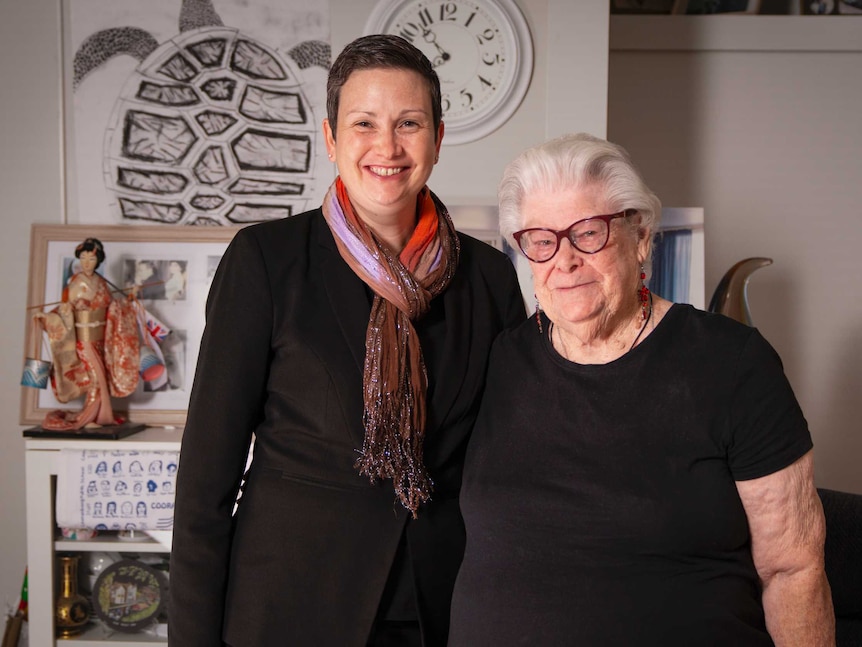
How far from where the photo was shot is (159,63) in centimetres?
325

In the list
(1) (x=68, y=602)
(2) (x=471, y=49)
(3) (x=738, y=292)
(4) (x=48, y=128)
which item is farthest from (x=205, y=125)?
(3) (x=738, y=292)

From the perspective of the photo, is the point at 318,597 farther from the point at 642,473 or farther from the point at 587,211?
the point at 587,211

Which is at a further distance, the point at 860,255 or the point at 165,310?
the point at 860,255

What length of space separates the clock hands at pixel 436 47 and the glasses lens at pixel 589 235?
1883mm

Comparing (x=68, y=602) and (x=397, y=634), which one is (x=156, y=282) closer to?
(x=68, y=602)

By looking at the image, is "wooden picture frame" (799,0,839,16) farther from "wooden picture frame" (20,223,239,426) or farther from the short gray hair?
the short gray hair

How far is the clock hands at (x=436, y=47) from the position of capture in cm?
314

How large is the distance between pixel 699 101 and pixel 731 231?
0.59 metres

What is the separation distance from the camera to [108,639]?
2.95 metres

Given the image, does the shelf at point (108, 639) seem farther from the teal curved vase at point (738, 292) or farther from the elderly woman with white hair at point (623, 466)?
the teal curved vase at point (738, 292)

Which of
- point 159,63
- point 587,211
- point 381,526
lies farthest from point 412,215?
point 159,63

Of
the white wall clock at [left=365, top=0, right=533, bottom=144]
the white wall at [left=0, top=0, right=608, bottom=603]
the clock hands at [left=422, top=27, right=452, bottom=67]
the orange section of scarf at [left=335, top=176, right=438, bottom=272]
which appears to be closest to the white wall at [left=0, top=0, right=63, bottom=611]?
the white wall at [left=0, top=0, right=608, bottom=603]

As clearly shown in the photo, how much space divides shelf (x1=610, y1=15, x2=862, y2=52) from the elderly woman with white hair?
7.83ft

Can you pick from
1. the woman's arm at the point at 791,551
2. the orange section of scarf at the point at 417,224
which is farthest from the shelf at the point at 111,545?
the woman's arm at the point at 791,551
